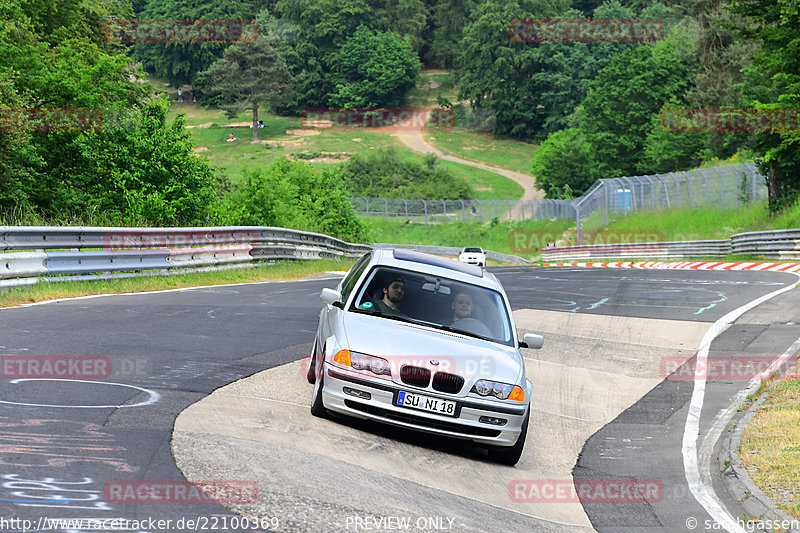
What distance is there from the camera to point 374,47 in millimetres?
159250

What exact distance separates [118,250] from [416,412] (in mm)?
12210

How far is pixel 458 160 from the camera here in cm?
12962

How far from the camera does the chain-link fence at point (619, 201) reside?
4669 centimetres

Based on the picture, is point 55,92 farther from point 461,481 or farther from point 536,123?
point 536,123

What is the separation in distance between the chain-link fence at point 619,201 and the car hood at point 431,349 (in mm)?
40939

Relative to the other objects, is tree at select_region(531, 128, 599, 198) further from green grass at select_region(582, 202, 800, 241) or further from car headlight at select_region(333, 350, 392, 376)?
car headlight at select_region(333, 350, 392, 376)

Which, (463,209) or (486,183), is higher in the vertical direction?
(463,209)

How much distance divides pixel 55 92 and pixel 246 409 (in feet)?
76.4

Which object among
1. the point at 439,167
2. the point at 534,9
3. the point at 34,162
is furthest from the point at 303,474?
the point at 534,9

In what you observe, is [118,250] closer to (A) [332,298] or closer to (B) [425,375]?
(A) [332,298]
